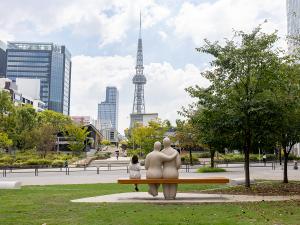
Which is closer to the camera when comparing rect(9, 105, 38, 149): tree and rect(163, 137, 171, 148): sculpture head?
rect(163, 137, 171, 148): sculpture head

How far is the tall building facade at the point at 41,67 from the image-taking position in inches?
7461

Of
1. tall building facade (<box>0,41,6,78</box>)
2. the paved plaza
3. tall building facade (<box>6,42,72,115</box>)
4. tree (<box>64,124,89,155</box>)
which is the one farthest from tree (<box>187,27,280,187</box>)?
tall building facade (<box>0,41,6,78</box>)

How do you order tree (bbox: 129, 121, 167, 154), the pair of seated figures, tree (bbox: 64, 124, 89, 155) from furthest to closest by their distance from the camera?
1. tree (bbox: 64, 124, 89, 155)
2. tree (bbox: 129, 121, 167, 154)
3. the pair of seated figures

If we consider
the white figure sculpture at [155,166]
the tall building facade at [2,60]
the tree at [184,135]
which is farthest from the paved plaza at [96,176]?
the tall building facade at [2,60]

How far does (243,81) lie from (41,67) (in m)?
185

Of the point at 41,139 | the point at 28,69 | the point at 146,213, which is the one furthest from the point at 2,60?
the point at 146,213

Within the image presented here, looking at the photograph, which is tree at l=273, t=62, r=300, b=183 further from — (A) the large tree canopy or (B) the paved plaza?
(B) the paved plaza

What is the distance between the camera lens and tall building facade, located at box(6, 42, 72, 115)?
190 metres

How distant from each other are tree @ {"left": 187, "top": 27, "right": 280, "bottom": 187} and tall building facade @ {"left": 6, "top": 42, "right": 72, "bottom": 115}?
179m

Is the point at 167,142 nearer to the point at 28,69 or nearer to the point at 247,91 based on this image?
the point at 247,91

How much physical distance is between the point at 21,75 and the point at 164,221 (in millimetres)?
191313

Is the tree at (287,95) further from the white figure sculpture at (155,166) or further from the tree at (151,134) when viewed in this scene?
the tree at (151,134)

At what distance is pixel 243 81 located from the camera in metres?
18.7

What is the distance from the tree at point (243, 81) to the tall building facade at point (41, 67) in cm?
17928
